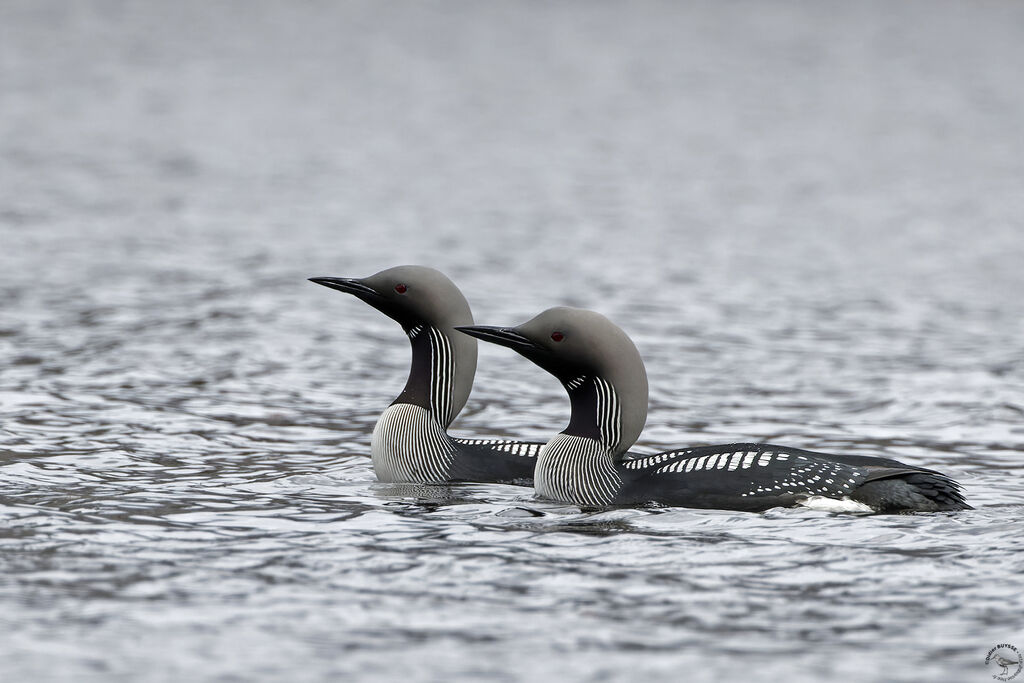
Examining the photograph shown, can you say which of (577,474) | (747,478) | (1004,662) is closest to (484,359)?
(577,474)

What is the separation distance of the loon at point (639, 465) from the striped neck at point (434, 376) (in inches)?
16.8

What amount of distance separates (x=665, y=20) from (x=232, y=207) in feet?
94.9

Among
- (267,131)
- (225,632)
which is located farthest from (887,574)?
(267,131)

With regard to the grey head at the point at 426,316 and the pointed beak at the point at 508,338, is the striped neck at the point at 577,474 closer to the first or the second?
the pointed beak at the point at 508,338

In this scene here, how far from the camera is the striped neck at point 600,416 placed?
6.91 m

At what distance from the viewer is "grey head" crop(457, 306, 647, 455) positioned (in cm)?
686

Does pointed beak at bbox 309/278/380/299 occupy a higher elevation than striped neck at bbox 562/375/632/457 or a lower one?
higher

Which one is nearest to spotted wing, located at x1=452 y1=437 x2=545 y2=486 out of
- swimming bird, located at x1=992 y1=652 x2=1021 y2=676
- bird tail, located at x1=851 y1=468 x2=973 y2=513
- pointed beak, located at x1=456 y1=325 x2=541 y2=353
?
pointed beak, located at x1=456 y1=325 x2=541 y2=353

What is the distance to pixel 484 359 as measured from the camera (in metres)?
11.4

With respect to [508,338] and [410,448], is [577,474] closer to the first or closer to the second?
[508,338]

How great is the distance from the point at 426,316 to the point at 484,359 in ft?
13.3

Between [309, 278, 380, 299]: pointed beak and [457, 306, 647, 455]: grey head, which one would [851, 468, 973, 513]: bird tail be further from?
[309, 278, 380, 299]: pointed beak

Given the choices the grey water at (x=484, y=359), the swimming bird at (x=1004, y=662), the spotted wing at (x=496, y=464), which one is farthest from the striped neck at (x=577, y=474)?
the swimming bird at (x=1004, y=662)

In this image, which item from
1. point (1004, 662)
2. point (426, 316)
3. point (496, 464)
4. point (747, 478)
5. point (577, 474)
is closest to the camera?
point (1004, 662)
